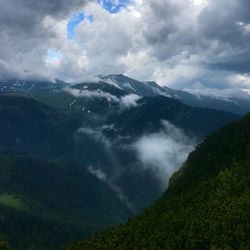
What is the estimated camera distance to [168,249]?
19862cm

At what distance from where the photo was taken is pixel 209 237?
643ft

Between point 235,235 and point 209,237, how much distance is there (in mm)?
10990

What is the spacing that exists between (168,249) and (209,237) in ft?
56.9

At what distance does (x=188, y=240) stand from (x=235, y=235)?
19771 mm

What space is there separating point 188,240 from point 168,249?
8945 millimetres

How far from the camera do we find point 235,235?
190125mm

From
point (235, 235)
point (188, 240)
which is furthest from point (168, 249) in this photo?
point (235, 235)

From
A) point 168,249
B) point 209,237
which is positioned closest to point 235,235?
point 209,237

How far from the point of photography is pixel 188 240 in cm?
19912

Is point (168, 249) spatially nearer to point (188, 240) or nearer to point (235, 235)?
point (188, 240)

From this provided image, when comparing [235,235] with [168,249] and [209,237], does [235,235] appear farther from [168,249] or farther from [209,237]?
[168,249]
